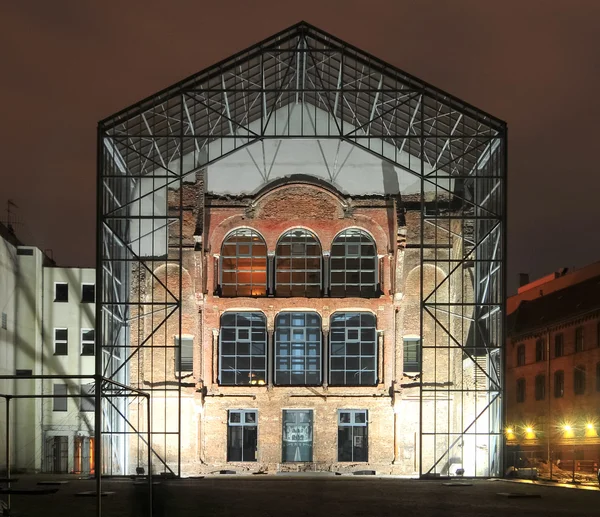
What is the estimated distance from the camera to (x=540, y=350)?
191ft

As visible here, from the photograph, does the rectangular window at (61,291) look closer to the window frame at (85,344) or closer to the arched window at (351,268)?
the window frame at (85,344)

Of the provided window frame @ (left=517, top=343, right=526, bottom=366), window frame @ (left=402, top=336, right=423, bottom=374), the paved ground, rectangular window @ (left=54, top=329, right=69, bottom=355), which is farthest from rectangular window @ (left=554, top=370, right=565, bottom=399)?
rectangular window @ (left=54, top=329, right=69, bottom=355)

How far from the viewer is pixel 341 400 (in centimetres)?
4366

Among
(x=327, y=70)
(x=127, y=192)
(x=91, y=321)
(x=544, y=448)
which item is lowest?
(x=544, y=448)

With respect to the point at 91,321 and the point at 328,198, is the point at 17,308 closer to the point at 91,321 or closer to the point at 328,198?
the point at 91,321

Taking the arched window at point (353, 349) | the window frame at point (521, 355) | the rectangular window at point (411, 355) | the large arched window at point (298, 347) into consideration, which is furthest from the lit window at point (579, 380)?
the large arched window at point (298, 347)

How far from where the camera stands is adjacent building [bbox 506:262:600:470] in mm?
49719

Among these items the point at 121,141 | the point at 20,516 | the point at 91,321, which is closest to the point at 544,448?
the point at 91,321

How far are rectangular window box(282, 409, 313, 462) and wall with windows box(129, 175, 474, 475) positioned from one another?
0.15 ft

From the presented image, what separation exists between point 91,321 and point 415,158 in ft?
48.4

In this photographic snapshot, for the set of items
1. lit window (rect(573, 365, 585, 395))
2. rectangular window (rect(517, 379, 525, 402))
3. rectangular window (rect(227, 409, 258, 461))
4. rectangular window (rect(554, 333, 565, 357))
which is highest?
rectangular window (rect(554, 333, 565, 357))

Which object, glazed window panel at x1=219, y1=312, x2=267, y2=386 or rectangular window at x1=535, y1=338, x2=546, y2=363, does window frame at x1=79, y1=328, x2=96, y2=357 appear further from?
rectangular window at x1=535, y1=338, x2=546, y2=363

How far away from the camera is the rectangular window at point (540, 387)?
5744cm

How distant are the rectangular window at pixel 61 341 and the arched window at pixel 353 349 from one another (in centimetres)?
1089
